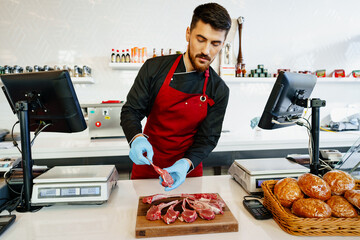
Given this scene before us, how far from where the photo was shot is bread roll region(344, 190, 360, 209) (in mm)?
953

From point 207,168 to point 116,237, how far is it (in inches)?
85.4

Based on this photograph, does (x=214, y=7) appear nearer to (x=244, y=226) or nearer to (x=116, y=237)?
(x=244, y=226)

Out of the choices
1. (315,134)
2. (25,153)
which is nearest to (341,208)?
(315,134)

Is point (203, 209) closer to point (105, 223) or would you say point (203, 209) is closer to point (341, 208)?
point (105, 223)

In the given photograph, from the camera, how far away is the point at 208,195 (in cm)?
122

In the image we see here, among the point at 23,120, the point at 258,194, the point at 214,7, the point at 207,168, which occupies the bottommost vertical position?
the point at 207,168

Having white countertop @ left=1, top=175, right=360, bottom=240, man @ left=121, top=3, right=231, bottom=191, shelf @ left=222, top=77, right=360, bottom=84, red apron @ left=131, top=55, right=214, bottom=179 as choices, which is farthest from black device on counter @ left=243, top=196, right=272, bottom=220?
shelf @ left=222, top=77, right=360, bottom=84

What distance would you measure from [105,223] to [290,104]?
1.15m

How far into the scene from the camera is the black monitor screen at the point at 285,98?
123 cm

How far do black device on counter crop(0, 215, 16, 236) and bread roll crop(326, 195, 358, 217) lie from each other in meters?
1.36

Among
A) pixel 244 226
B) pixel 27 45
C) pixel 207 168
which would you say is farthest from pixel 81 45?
pixel 244 226

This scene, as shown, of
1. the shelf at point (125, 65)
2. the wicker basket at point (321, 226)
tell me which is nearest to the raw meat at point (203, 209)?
the wicker basket at point (321, 226)

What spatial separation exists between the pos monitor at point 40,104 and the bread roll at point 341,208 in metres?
1.28

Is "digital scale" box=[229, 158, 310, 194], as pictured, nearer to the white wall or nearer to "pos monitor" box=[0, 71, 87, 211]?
"pos monitor" box=[0, 71, 87, 211]
